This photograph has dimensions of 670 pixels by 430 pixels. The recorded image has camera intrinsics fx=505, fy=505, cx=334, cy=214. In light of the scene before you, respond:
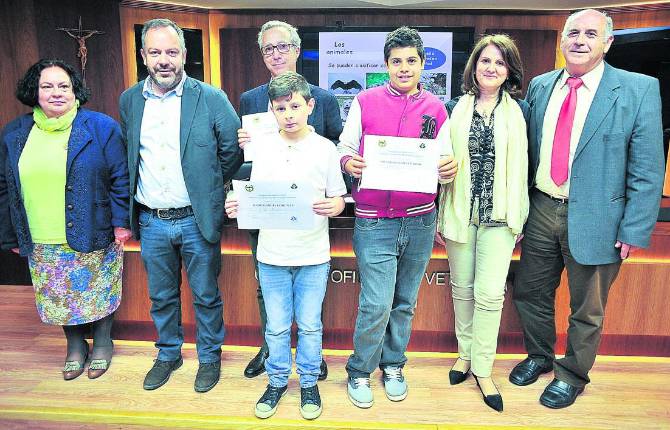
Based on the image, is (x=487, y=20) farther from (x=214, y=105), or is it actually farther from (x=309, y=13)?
(x=214, y=105)

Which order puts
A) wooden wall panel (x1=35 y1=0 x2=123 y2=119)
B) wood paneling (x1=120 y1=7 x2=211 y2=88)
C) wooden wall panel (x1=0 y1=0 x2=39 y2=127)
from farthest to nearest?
wood paneling (x1=120 y1=7 x2=211 y2=88) < wooden wall panel (x1=35 y1=0 x2=123 y2=119) < wooden wall panel (x1=0 y1=0 x2=39 y2=127)

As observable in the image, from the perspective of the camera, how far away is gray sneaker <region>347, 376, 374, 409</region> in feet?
7.51

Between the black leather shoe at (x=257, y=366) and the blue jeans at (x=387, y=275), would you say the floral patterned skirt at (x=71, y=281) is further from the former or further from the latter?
the blue jeans at (x=387, y=275)

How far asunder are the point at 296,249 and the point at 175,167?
643 mm

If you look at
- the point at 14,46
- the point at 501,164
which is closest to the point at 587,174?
the point at 501,164

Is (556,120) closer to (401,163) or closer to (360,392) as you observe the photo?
(401,163)

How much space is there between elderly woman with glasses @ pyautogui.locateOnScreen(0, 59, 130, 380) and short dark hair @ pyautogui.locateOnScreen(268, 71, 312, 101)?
897mm

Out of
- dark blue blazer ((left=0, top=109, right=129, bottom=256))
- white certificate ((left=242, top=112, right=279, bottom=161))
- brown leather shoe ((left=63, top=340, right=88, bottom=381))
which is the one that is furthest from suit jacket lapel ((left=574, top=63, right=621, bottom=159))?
brown leather shoe ((left=63, top=340, right=88, bottom=381))

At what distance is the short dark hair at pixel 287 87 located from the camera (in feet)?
6.33

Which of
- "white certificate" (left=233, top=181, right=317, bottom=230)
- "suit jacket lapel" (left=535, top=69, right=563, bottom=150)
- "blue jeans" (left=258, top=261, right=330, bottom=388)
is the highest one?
"suit jacket lapel" (left=535, top=69, right=563, bottom=150)

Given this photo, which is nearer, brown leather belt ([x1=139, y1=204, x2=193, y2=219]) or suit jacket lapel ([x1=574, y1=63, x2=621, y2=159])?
suit jacket lapel ([x1=574, y1=63, x2=621, y2=159])

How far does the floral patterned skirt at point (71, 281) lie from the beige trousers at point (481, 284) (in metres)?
1.67

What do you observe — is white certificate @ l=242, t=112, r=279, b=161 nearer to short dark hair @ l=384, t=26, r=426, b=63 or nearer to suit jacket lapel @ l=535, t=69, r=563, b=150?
short dark hair @ l=384, t=26, r=426, b=63

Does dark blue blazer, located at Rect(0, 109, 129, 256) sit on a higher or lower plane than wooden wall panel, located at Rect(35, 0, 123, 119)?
lower
